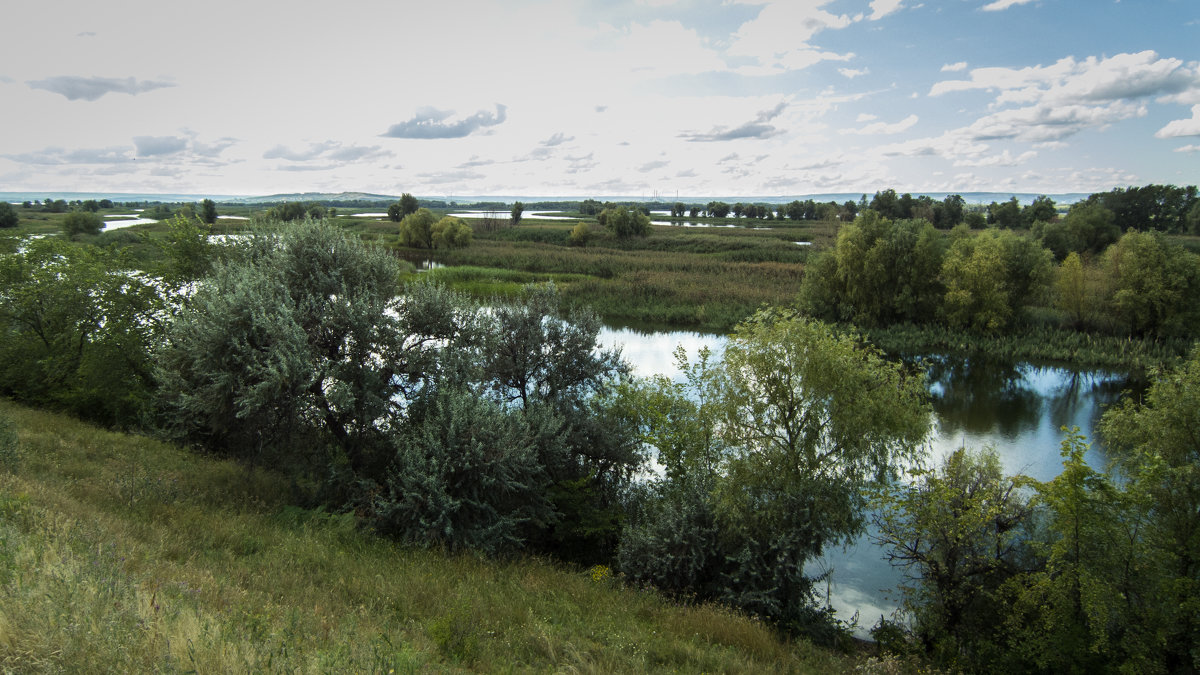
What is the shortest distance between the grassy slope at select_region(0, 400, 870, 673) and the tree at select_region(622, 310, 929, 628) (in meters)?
1.56

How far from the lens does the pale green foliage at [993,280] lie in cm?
3956

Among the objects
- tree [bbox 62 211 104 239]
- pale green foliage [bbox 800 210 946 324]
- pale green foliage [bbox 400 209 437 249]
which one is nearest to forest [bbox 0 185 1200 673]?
pale green foliage [bbox 800 210 946 324]

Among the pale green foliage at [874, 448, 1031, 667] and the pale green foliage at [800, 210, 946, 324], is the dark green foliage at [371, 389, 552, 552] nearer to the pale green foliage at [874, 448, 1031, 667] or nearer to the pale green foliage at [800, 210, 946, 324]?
the pale green foliage at [874, 448, 1031, 667]

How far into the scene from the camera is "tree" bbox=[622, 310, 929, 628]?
13.0 meters

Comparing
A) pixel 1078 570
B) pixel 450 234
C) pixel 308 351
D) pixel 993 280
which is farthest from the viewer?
pixel 450 234

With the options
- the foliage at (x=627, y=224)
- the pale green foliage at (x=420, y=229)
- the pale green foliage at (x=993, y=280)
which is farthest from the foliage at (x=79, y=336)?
the foliage at (x=627, y=224)

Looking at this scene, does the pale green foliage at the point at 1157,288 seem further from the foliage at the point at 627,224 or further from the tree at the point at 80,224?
the tree at the point at 80,224

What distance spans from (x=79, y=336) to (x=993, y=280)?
47716 mm

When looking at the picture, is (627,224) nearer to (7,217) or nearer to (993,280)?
(993,280)

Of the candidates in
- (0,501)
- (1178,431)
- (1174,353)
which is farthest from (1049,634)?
(1174,353)

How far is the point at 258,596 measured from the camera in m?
7.67

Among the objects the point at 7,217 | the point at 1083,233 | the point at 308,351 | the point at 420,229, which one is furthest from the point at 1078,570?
the point at 7,217

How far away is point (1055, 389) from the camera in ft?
103

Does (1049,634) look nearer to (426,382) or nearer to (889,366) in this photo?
(889,366)
